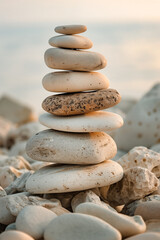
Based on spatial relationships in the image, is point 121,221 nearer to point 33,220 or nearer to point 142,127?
point 33,220

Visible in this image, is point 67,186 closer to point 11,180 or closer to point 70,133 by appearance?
point 70,133

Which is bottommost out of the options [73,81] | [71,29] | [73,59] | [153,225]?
[153,225]

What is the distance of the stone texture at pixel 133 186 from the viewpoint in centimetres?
395

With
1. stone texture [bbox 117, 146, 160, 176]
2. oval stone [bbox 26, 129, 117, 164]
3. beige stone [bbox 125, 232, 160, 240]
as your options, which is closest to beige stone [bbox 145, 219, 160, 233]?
beige stone [bbox 125, 232, 160, 240]

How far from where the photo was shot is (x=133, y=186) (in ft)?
13.2

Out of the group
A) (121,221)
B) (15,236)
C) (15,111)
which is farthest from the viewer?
(15,111)

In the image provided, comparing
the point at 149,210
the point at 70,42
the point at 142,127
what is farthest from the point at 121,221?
the point at 142,127

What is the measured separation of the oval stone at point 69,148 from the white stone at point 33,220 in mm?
630

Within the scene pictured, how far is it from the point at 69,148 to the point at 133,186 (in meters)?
0.75

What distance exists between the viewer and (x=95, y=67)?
3.96 m

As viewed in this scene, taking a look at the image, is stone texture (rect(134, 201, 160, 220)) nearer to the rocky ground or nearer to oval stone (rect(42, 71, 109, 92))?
the rocky ground

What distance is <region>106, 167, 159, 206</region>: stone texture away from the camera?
13.0ft

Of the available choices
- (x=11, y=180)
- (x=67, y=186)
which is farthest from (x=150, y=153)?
(x=11, y=180)

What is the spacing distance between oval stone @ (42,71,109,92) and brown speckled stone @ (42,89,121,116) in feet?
0.22
